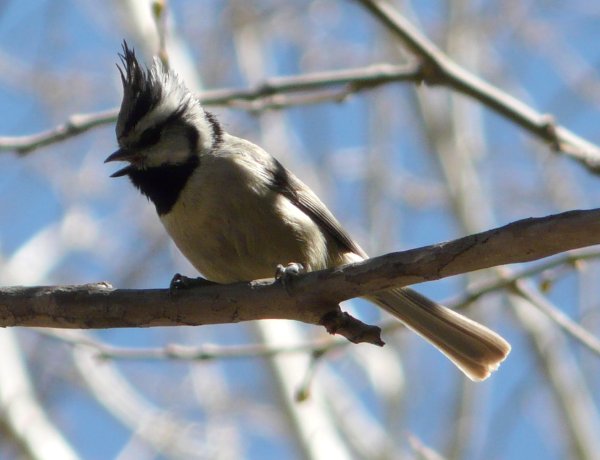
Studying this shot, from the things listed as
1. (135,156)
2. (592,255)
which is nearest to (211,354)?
(135,156)

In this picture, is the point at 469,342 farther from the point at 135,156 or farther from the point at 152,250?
the point at 152,250

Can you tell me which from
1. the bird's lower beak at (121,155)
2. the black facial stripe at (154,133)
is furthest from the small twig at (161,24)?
the bird's lower beak at (121,155)

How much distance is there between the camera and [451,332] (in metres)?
4.81

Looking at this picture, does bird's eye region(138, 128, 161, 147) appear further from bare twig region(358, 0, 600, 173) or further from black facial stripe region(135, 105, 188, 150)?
bare twig region(358, 0, 600, 173)

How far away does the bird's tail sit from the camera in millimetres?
4723

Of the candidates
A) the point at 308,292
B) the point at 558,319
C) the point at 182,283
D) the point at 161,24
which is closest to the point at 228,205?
the point at 182,283

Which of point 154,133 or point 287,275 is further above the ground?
point 154,133

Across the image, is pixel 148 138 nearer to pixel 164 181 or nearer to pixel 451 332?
pixel 164 181

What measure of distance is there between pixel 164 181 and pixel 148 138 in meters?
0.28

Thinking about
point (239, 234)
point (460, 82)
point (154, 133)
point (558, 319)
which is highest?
point (460, 82)

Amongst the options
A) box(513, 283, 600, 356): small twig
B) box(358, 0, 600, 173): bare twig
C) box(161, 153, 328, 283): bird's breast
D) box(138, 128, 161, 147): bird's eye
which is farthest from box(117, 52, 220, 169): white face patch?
box(513, 283, 600, 356): small twig

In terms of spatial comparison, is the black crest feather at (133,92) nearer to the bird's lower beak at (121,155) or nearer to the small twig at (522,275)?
the bird's lower beak at (121,155)

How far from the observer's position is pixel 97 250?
10703 millimetres

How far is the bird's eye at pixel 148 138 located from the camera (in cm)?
485
